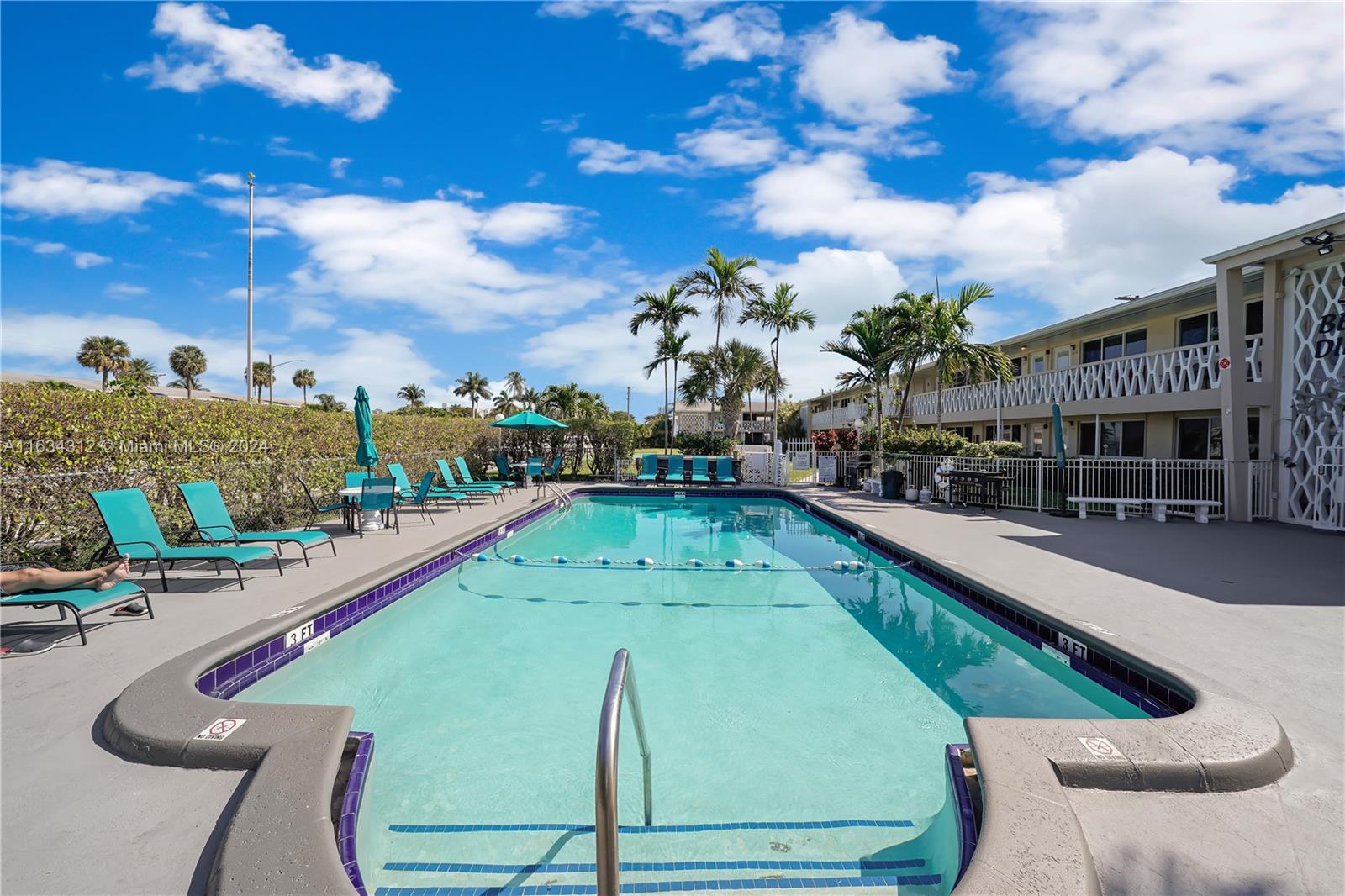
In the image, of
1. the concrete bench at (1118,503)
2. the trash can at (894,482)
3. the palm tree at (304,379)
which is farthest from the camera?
the palm tree at (304,379)

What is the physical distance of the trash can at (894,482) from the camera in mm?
16406

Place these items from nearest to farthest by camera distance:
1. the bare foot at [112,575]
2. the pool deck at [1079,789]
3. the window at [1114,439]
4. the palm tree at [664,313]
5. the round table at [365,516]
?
the pool deck at [1079,789] < the bare foot at [112,575] < the round table at [365,516] < the window at [1114,439] < the palm tree at [664,313]

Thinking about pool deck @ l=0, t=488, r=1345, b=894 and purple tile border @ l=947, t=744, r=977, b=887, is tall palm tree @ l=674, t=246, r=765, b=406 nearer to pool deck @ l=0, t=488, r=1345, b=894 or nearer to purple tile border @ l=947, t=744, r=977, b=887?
pool deck @ l=0, t=488, r=1345, b=894

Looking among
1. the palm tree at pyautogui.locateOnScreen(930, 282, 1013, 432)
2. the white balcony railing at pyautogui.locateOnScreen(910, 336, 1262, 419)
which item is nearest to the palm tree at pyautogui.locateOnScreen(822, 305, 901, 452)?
the palm tree at pyautogui.locateOnScreen(930, 282, 1013, 432)

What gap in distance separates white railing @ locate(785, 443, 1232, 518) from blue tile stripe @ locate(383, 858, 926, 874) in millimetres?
12243

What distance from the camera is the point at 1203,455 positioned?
1572cm

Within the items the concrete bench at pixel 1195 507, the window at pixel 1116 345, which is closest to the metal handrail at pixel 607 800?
the concrete bench at pixel 1195 507

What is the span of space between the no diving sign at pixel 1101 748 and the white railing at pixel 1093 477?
11.4m

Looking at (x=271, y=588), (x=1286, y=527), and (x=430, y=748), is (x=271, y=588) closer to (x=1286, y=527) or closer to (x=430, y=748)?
(x=430, y=748)

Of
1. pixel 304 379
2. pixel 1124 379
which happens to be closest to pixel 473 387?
pixel 304 379

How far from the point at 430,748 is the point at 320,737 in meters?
1.19

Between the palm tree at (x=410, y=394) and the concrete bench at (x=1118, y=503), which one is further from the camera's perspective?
the palm tree at (x=410, y=394)

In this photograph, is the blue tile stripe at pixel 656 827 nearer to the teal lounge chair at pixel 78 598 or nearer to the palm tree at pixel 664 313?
the teal lounge chair at pixel 78 598

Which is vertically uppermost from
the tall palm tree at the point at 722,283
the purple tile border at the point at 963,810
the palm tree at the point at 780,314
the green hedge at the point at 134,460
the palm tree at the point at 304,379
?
the palm tree at the point at 304,379
